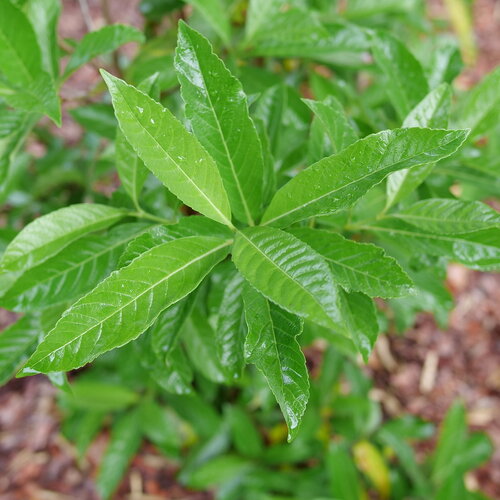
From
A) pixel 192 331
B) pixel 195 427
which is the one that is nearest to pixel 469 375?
pixel 195 427

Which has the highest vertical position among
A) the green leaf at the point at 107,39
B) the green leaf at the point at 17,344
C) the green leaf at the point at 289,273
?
the green leaf at the point at 107,39

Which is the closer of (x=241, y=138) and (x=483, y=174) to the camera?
(x=241, y=138)

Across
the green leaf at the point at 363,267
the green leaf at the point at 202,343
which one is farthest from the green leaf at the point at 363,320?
the green leaf at the point at 202,343

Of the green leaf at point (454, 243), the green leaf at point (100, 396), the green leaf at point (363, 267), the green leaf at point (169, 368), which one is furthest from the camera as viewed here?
the green leaf at point (100, 396)

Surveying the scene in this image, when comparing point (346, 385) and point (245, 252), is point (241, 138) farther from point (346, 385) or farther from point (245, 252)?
point (346, 385)

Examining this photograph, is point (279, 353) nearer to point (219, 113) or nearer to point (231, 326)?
point (231, 326)

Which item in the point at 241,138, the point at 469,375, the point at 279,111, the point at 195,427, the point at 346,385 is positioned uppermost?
the point at 241,138

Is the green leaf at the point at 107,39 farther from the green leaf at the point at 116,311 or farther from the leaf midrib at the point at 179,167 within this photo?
the green leaf at the point at 116,311
